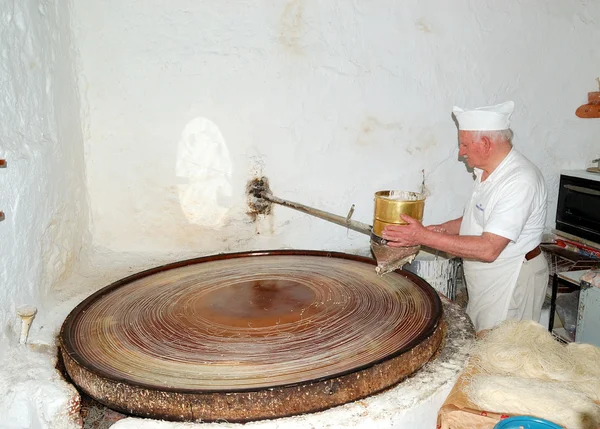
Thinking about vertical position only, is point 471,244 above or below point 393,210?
below

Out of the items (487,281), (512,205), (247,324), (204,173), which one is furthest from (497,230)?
(204,173)

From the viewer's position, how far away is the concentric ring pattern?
171 cm

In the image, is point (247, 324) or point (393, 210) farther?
point (393, 210)

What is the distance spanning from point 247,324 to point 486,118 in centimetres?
154

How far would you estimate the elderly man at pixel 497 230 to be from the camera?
7.91ft

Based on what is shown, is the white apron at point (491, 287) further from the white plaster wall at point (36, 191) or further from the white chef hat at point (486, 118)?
the white plaster wall at point (36, 191)

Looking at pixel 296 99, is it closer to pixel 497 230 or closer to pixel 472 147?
pixel 472 147

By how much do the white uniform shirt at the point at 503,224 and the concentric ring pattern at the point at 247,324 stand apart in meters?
0.52

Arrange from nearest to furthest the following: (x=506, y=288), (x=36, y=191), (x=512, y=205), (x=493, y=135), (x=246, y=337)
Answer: (x=246, y=337) → (x=36, y=191) → (x=512, y=205) → (x=493, y=135) → (x=506, y=288)

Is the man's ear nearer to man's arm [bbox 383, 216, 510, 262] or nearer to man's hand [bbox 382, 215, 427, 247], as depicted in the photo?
man's arm [bbox 383, 216, 510, 262]

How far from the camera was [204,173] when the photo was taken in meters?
3.12

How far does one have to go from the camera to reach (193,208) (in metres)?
3.15

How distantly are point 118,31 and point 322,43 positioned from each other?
3.93 feet

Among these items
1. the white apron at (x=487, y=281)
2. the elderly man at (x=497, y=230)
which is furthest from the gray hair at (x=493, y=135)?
the white apron at (x=487, y=281)
